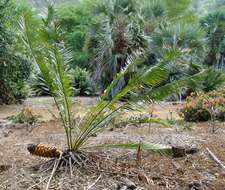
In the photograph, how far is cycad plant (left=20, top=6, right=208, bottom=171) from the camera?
4.94 m

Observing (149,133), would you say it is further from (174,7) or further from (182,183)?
(174,7)

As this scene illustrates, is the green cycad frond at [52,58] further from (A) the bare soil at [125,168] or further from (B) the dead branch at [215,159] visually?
(B) the dead branch at [215,159]

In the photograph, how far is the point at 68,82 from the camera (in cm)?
502

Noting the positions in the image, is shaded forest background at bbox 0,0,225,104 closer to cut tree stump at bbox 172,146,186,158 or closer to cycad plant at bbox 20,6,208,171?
cycad plant at bbox 20,6,208,171

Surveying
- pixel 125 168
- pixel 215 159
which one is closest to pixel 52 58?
pixel 125 168

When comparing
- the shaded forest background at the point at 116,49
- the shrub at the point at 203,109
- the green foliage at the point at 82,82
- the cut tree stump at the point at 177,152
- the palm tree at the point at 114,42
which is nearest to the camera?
the cut tree stump at the point at 177,152

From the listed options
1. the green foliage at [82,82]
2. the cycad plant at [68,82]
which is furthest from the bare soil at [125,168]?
the green foliage at [82,82]

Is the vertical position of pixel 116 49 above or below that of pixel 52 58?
below

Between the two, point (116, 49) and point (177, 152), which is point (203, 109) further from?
point (116, 49)

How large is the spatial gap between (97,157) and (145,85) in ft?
3.54

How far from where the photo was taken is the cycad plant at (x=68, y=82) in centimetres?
494

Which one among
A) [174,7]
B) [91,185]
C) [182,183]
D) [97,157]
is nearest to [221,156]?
[182,183]

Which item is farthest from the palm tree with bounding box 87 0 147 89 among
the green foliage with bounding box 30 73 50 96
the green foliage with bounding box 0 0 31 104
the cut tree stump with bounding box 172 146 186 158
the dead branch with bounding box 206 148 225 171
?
the cut tree stump with bounding box 172 146 186 158

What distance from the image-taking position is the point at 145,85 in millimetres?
5137
